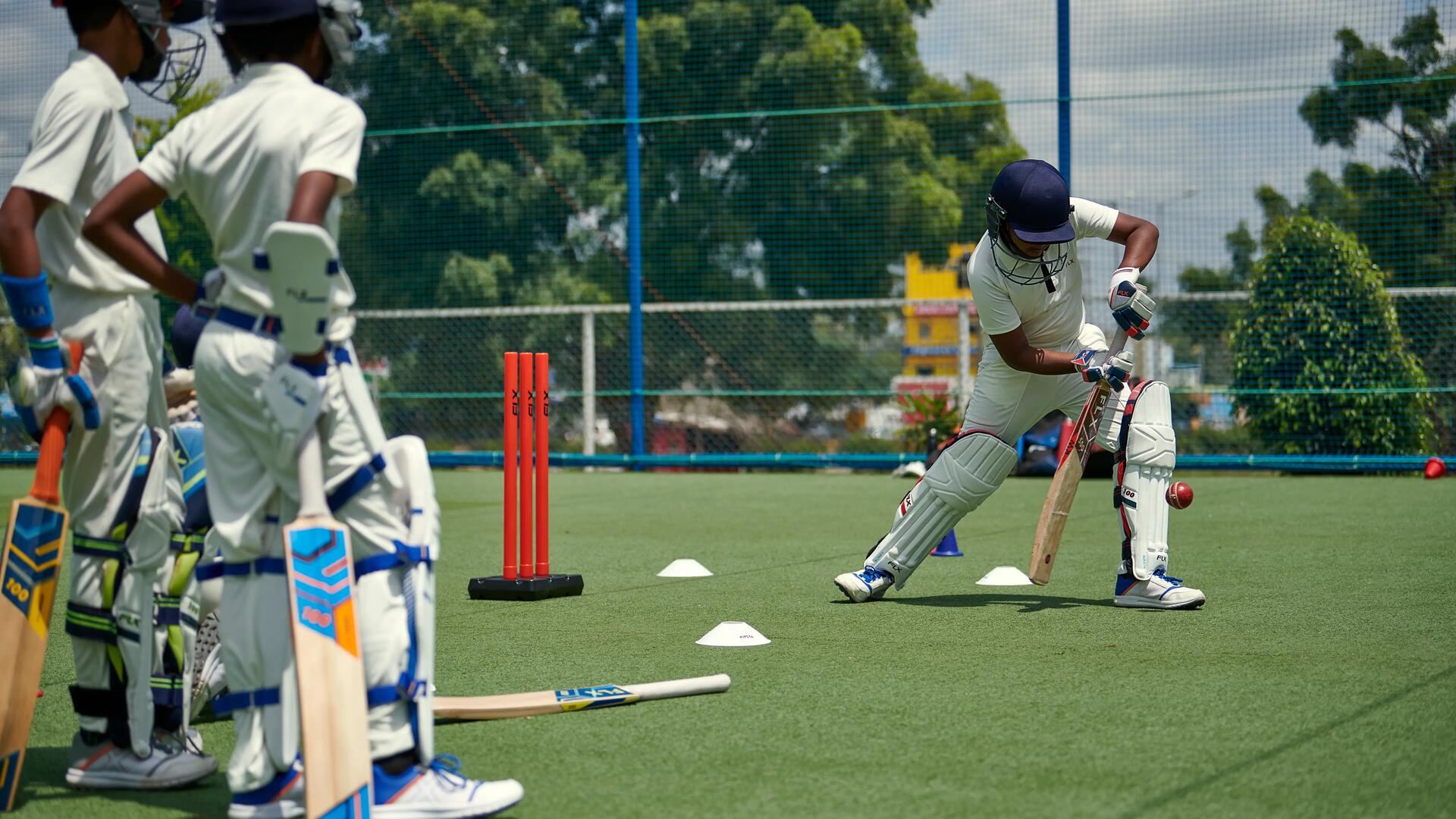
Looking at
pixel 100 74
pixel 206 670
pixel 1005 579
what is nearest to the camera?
pixel 100 74

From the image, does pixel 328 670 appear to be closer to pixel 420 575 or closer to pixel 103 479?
pixel 420 575

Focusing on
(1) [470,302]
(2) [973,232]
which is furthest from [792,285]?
(1) [470,302]

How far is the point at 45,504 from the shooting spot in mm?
3178

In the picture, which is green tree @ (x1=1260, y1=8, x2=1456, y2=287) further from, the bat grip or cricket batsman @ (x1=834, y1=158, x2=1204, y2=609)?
the bat grip

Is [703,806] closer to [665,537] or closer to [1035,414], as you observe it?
[1035,414]

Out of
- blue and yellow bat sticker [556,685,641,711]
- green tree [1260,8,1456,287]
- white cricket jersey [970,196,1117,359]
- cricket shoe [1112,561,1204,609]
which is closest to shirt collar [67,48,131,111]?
blue and yellow bat sticker [556,685,641,711]

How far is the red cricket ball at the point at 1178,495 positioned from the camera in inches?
209

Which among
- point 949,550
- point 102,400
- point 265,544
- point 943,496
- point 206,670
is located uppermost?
point 102,400

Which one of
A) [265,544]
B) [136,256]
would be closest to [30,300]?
[136,256]

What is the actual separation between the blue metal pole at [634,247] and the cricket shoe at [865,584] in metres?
8.59

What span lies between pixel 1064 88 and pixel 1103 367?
8289 millimetres

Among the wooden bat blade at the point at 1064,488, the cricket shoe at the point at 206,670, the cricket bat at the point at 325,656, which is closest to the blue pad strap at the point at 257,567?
the cricket bat at the point at 325,656

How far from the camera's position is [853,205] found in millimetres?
16594

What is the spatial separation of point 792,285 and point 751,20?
4.46 m
